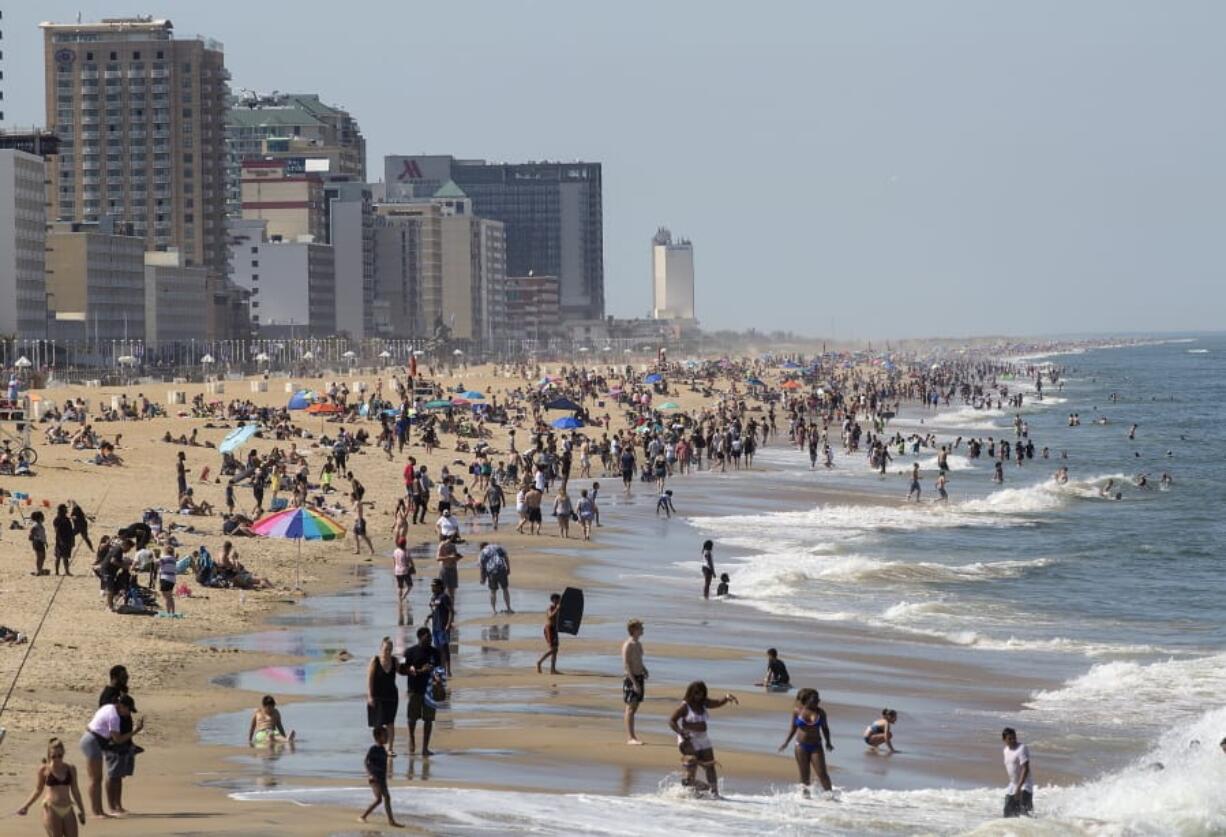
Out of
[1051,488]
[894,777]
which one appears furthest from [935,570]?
[1051,488]

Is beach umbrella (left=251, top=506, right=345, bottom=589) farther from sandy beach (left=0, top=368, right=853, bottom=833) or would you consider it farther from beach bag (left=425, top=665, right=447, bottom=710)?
beach bag (left=425, top=665, right=447, bottom=710)

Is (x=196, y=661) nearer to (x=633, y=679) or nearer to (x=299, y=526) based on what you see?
(x=299, y=526)

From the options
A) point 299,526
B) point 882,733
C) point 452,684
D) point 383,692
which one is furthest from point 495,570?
point 383,692

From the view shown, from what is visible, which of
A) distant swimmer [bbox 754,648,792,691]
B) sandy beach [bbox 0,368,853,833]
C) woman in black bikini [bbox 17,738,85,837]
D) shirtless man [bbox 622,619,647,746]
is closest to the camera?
woman in black bikini [bbox 17,738,85,837]

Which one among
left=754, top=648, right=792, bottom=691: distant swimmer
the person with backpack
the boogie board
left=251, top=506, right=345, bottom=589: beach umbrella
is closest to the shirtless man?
left=754, top=648, right=792, bottom=691: distant swimmer

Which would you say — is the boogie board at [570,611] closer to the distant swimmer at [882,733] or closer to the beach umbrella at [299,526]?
the distant swimmer at [882,733]

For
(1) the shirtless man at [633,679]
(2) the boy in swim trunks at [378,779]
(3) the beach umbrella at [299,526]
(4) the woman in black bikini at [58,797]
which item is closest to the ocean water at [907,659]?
(2) the boy in swim trunks at [378,779]

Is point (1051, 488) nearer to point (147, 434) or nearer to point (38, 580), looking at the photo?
point (147, 434)
